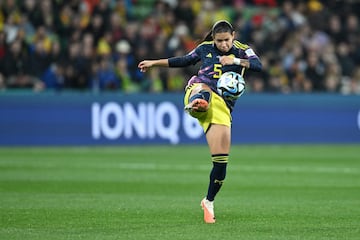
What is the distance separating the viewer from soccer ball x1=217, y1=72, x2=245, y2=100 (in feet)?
35.0

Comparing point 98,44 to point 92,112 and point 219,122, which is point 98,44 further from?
point 219,122

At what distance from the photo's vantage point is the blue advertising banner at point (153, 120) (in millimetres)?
23422

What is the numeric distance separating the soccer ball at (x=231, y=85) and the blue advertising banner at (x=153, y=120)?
13.0 meters

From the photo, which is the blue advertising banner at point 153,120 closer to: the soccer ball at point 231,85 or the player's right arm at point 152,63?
the player's right arm at point 152,63

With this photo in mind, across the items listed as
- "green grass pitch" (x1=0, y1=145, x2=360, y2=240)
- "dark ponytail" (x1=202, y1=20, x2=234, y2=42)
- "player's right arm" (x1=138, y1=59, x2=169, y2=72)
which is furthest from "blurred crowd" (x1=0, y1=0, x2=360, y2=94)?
"dark ponytail" (x1=202, y1=20, x2=234, y2=42)

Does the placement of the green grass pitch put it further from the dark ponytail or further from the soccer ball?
the dark ponytail

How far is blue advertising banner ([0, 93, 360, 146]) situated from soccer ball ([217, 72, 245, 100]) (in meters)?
13.0

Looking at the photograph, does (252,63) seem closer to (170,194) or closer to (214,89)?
(214,89)

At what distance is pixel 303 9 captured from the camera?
30109mm

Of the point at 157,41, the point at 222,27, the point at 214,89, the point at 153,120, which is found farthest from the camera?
the point at 157,41

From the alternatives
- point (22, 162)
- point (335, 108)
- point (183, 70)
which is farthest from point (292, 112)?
point (22, 162)

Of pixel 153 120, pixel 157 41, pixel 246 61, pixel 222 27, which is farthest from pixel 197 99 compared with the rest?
pixel 157 41

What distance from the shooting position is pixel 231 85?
10.7 metres

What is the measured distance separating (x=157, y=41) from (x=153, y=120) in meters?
2.80
